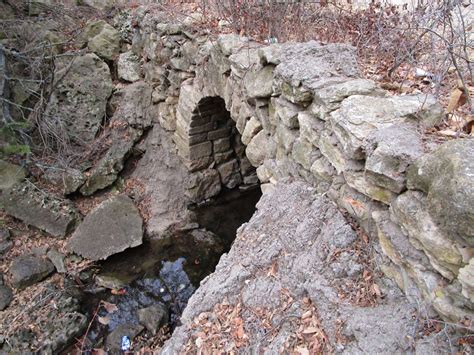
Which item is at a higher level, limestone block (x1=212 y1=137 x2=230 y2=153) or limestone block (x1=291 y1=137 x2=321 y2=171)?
limestone block (x1=291 y1=137 x2=321 y2=171)

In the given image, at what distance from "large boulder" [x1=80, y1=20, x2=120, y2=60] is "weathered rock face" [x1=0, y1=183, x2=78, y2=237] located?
9.27 feet

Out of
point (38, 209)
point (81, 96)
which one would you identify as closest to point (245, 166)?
point (81, 96)

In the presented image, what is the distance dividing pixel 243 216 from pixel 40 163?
3.58m

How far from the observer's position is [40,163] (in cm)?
610

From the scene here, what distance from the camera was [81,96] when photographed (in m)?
6.60

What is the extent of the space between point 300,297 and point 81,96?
5.84 metres

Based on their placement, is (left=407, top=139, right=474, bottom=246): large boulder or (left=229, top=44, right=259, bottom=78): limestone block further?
(left=229, top=44, right=259, bottom=78): limestone block

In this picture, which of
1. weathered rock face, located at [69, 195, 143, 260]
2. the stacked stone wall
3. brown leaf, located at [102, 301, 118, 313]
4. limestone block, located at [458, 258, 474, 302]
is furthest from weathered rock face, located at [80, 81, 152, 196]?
limestone block, located at [458, 258, 474, 302]

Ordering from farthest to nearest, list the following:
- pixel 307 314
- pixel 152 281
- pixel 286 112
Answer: pixel 152 281 < pixel 286 112 < pixel 307 314

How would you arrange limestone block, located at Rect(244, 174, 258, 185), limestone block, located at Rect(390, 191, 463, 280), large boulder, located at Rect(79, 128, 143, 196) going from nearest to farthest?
limestone block, located at Rect(390, 191, 463, 280), large boulder, located at Rect(79, 128, 143, 196), limestone block, located at Rect(244, 174, 258, 185)

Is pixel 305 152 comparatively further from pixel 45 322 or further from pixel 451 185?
pixel 45 322

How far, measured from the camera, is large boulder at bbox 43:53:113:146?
6504 mm

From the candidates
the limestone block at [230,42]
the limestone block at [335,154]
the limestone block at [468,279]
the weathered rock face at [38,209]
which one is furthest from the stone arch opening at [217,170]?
the limestone block at [468,279]

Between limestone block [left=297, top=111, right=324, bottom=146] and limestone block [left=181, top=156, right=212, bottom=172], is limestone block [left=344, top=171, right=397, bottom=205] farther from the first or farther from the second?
limestone block [left=181, top=156, right=212, bottom=172]
